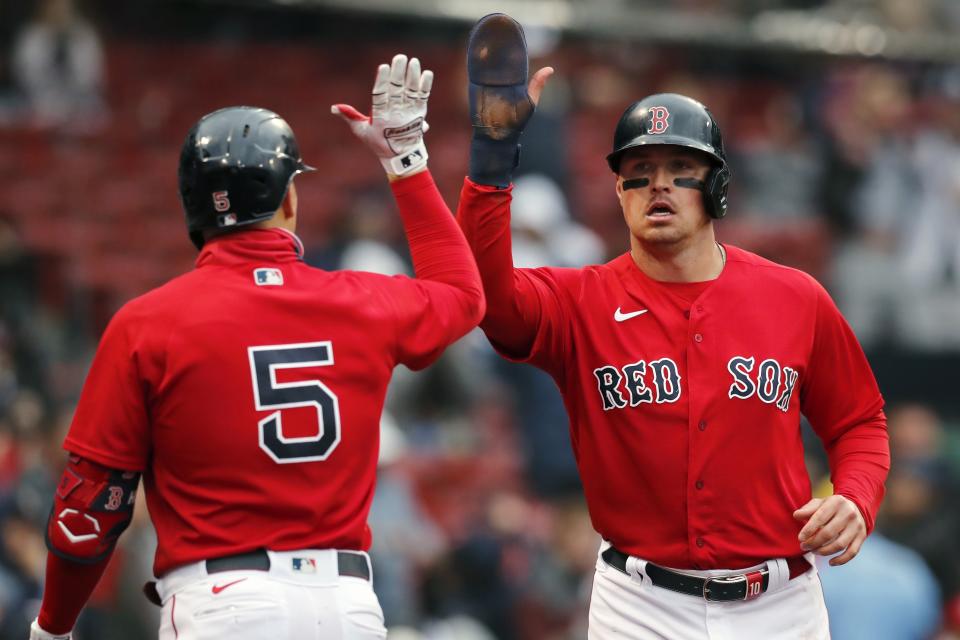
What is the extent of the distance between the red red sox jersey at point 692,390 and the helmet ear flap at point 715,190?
0.74 feet

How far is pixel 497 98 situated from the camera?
4391 mm

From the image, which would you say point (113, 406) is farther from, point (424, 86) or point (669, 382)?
point (669, 382)

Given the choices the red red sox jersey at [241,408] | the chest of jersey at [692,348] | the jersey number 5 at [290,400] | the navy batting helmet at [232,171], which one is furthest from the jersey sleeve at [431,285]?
the chest of jersey at [692,348]

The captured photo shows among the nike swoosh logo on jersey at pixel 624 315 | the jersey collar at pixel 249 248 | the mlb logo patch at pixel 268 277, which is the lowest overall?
the nike swoosh logo on jersey at pixel 624 315

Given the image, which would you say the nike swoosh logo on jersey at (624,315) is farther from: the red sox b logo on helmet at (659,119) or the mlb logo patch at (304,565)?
the mlb logo patch at (304,565)

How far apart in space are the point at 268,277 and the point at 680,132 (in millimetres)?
1371

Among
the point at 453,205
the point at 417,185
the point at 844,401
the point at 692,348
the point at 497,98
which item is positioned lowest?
the point at 453,205

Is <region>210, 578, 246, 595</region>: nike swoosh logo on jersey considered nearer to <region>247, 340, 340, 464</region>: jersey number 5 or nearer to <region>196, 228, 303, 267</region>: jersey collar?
<region>247, 340, 340, 464</region>: jersey number 5

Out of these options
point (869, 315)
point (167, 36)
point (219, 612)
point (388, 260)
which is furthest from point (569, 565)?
point (167, 36)

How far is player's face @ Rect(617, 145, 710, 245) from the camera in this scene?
14.9 ft

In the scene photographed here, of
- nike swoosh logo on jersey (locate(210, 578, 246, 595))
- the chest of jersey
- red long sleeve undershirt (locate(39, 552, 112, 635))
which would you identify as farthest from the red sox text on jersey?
red long sleeve undershirt (locate(39, 552, 112, 635))

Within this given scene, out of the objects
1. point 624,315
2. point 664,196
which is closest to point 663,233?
point 664,196

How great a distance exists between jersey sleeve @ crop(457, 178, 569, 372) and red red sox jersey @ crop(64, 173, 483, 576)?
1.95ft

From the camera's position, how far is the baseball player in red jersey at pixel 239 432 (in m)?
3.74
